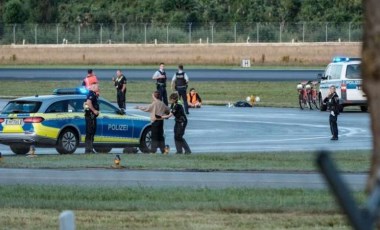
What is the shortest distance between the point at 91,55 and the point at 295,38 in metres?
14.3

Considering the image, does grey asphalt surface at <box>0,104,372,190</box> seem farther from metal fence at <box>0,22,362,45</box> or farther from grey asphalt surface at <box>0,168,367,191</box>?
metal fence at <box>0,22,362,45</box>

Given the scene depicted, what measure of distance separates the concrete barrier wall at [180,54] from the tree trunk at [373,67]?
69052mm

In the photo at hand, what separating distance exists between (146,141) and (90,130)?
Answer: 5.99ft

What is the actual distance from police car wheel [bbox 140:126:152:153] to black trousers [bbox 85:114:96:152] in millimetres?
1469

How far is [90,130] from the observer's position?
2770 cm

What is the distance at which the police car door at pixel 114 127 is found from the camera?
28508 millimetres

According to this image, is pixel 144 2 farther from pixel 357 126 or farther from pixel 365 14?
pixel 365 14

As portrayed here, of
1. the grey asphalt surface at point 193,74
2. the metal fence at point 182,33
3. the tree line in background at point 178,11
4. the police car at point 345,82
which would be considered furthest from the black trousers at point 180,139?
the tree line in background at point 178,11

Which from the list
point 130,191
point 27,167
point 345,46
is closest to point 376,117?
point 130,191

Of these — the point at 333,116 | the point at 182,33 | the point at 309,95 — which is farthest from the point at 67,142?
the point at 182,33

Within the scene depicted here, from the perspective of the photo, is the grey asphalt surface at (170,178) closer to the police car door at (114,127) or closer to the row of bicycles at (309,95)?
the police car door at (114,127)

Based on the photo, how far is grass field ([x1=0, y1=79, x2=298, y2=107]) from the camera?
5109 centimetres

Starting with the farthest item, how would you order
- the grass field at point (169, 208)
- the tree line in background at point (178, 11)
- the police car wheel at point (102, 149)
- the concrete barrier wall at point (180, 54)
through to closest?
the tree line in background at point (178, 11)
the concrete barrier wall at point (180, 54)
the police car wheel at point (102, 149)
the grass field at point (169, 208)

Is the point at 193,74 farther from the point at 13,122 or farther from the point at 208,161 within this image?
the point at 208,161
